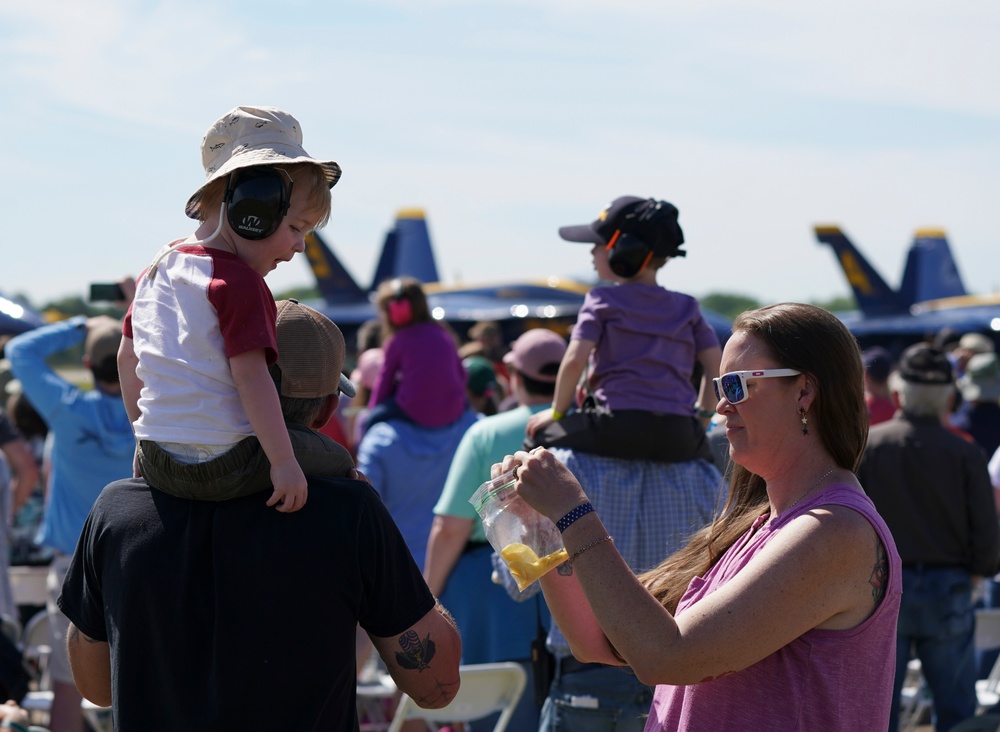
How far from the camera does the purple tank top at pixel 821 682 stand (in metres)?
1.96

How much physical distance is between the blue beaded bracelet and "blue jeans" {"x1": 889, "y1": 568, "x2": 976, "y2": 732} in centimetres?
382

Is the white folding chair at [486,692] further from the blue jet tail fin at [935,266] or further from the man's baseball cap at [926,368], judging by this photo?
the blue jet tail fin at [935,266]

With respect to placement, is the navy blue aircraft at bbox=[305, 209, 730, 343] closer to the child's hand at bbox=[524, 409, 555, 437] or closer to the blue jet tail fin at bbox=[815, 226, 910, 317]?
the blue jet tail fin at bbox=[815, 226, 910, 317]

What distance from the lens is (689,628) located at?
1946mm

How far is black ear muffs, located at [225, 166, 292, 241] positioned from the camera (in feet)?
7.04

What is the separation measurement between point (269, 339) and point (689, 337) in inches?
79.4

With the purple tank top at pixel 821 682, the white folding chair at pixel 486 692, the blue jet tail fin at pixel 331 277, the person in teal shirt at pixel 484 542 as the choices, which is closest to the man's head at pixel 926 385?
the person in teal shirt at pixel 484 542

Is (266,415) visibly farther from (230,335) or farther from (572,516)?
(572,516)

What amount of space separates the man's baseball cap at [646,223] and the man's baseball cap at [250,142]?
1599 millimetres

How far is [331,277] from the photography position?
1554 inches

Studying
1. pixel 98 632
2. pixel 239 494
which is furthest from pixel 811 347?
pixel 98 632

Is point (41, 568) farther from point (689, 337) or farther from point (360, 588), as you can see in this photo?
point (360, 588)

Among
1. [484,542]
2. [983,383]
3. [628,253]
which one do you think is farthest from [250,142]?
[983,383]

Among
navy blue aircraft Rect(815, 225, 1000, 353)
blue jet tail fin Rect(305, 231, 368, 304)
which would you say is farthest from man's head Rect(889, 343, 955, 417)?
blue jet tail fin Rect(305, 231, 368, 304)
